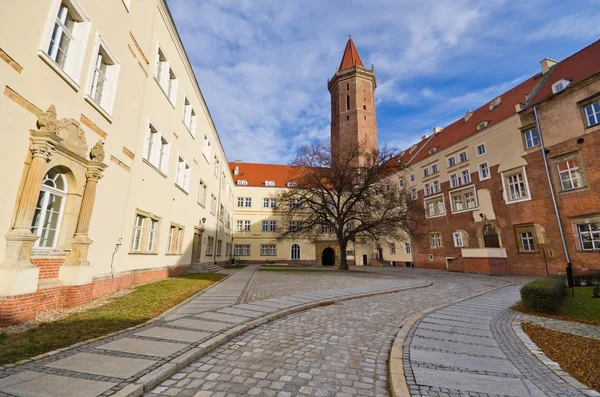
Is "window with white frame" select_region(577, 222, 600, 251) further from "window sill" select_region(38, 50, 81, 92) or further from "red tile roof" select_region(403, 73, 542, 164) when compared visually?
"window sill" select_region(38, 50, 81, 92)

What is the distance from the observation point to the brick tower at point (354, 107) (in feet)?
145

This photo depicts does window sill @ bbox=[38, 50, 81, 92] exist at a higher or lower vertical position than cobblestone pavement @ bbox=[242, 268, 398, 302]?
higher

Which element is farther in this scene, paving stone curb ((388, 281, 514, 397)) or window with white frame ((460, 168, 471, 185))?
window with white frame ((460, 168, 471, 185))

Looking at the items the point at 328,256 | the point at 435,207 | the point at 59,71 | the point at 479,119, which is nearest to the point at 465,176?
the point at 435,207

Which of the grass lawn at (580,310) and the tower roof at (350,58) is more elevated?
the tower roof at (350,58)

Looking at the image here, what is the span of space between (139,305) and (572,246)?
25.5m

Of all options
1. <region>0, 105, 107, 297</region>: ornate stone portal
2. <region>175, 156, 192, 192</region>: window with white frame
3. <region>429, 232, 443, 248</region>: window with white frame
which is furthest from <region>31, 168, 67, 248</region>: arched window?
<region>429, 232, 443, 248</region>: window with white frame

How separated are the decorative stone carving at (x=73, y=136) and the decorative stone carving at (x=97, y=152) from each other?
27 centimetres

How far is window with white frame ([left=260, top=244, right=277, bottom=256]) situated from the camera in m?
38.7

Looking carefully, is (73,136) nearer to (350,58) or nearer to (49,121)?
(49,121)

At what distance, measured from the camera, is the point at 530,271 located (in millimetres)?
21141

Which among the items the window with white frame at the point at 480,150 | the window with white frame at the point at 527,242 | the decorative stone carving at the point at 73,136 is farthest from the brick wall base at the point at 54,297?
the window with white frame at the point at 480,150

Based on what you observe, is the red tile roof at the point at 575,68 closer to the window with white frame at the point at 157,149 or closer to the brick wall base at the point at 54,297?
the window with white frame at the point at 157,149

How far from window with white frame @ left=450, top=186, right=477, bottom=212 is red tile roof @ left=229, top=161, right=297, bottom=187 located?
22.7 metres
